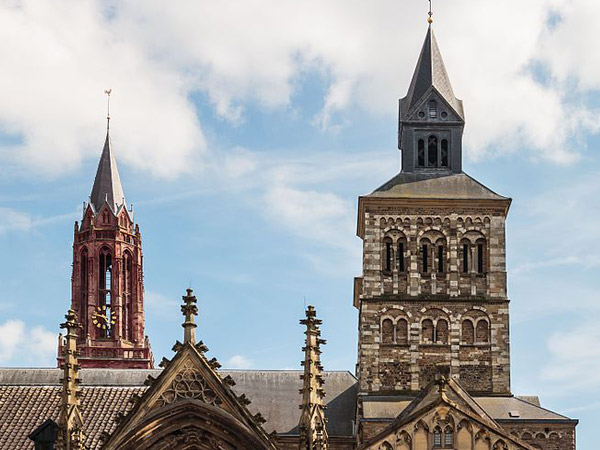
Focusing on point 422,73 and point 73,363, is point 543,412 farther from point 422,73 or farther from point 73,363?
point 73,363

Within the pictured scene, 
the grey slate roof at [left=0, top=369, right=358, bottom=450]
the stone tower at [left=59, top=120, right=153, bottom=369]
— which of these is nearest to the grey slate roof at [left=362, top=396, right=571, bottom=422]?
the grey slate roof at [left=0, top=369, right=358, bottom=450]

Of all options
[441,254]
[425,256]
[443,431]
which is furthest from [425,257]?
[443,431]

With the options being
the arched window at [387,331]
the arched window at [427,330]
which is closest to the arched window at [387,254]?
the arched window at [387,331]

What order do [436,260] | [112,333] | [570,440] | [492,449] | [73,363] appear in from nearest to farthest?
[73,363]
[492,449]
[570,440]
[436,260]
[112,333]

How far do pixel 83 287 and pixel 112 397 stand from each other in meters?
39.7

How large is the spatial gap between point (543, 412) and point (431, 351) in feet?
19.6

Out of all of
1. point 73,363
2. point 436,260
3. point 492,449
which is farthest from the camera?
point 436,260

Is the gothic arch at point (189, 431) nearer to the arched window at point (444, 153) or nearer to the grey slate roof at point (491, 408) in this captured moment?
the grey slate roof at point (491, 408)

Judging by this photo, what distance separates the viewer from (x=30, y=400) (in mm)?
71250

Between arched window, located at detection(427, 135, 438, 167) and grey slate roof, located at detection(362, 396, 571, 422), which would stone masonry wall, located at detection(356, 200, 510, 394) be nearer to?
grey slate roof, located at detection(362, 396, 571, 422)

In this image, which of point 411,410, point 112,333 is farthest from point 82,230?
point 411,410

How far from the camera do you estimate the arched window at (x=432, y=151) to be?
269ft

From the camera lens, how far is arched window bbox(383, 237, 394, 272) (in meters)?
78.3

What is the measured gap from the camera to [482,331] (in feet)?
253
